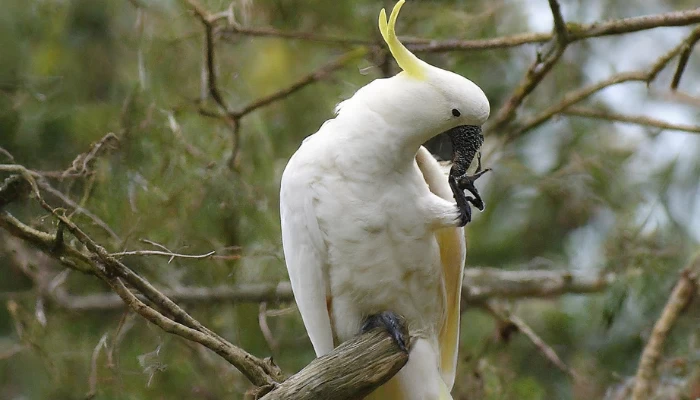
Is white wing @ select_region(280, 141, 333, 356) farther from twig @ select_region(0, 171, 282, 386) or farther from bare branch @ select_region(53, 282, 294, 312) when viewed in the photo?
bare branch @ select_region(53, 282, 294, 312)

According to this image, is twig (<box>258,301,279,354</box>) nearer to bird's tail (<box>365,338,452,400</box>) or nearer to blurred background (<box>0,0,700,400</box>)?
blurred background (<box>0,0,700,400</box>)

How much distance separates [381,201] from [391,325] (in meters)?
0.29

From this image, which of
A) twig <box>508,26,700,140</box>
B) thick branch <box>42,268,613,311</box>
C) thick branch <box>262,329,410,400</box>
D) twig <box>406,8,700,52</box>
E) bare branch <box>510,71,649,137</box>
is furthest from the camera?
thick branch <box>42,268,613,311</box>

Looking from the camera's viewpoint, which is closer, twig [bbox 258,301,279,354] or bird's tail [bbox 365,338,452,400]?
bird's tail [bbox 365,338,452,400]

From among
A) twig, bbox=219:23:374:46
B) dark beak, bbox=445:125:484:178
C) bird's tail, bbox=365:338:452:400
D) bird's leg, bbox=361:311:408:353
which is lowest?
bird's tail, bbox=365:338:452:400

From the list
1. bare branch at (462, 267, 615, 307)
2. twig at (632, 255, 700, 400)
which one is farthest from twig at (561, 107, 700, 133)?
bare branch at (462, 267, 615, 307)

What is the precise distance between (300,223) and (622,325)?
75.5 inches

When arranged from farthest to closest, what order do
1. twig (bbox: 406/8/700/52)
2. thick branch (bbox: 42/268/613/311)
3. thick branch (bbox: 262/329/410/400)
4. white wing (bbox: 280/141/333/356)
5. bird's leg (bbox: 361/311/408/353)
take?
thick branch (bbox: 42/268/613/311), twig (bbox: 406/8/700/52), white wing (bbox: 280/141/333/356), bird's leg (bbox: 361/311/408/353), thick branch (bbox: 262/329/410/400)

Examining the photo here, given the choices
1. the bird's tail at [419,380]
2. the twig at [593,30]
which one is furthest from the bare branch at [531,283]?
the bird's tail at [419,380]

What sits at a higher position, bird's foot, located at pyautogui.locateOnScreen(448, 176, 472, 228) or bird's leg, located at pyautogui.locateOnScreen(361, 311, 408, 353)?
bird's foot, located at pyautogui.locateOnScreen(448, 176, 472, 228)

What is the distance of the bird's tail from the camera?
2057mm

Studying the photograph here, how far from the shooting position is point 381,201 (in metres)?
1.83

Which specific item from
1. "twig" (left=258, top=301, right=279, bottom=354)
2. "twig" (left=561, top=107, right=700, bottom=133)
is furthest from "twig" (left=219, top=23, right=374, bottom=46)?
"twig" (left=258, top=301, right=279, bottom=354)

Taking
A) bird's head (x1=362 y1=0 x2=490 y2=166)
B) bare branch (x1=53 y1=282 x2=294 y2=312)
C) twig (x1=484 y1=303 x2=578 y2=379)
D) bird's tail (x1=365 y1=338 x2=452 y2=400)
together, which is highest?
bird's head (x1=362 y1=0 x2=490 y2=166)
